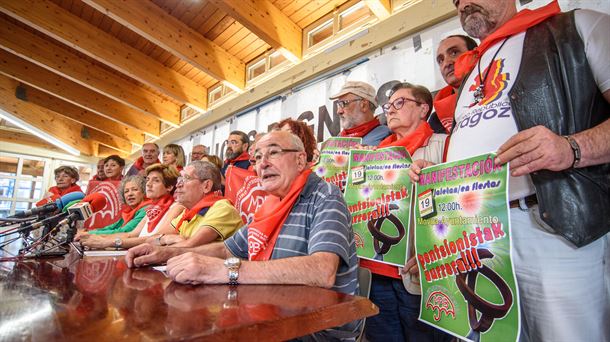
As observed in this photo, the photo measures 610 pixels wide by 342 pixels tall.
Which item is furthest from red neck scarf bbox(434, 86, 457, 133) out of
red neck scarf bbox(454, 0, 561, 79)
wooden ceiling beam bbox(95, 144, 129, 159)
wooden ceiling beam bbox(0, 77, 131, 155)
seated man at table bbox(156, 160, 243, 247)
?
wooden ceiling beam bbox(95, 144, 129, 159)

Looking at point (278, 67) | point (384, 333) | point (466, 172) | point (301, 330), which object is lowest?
point (384, 333)

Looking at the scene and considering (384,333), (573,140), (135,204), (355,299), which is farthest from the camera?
(135,204)

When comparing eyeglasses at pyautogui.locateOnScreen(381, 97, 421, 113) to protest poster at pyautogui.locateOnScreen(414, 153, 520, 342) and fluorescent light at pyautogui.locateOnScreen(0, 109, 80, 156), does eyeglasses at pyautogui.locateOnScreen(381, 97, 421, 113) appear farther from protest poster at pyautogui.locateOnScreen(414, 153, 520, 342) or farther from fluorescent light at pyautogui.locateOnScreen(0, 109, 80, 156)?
fluorescent light at pyautogui.locateOnScreen(0, 109, 80, 156)

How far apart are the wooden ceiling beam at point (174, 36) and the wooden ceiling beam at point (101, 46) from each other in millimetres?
130

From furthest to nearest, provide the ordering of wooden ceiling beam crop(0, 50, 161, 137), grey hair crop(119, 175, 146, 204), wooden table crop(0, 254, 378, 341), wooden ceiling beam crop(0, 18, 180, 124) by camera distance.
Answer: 1. wooden ceiling beam crop(0, 50, 161, 137)
2. wooden ceiling beam crop(0, 18, 180, 124)
3. grey hair crop(119, 175, 146, 204)
4. wooden table crop(0, 254, 378, 341)

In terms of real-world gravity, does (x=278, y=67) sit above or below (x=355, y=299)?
above

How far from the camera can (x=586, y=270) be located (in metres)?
0.90

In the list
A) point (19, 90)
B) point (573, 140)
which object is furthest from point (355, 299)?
point (19, 90)

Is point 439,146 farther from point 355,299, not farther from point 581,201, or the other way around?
point 355,299

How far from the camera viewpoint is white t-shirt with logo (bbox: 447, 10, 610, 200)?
958mm

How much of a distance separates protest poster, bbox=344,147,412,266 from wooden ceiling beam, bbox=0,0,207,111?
3.27 m

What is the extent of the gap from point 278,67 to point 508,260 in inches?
139

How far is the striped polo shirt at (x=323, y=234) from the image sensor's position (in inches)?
40.1

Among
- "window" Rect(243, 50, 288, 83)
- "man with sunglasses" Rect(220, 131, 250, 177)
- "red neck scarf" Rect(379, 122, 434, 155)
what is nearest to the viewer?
"red neck scarf" Rect(379, 122, 434, 155)
